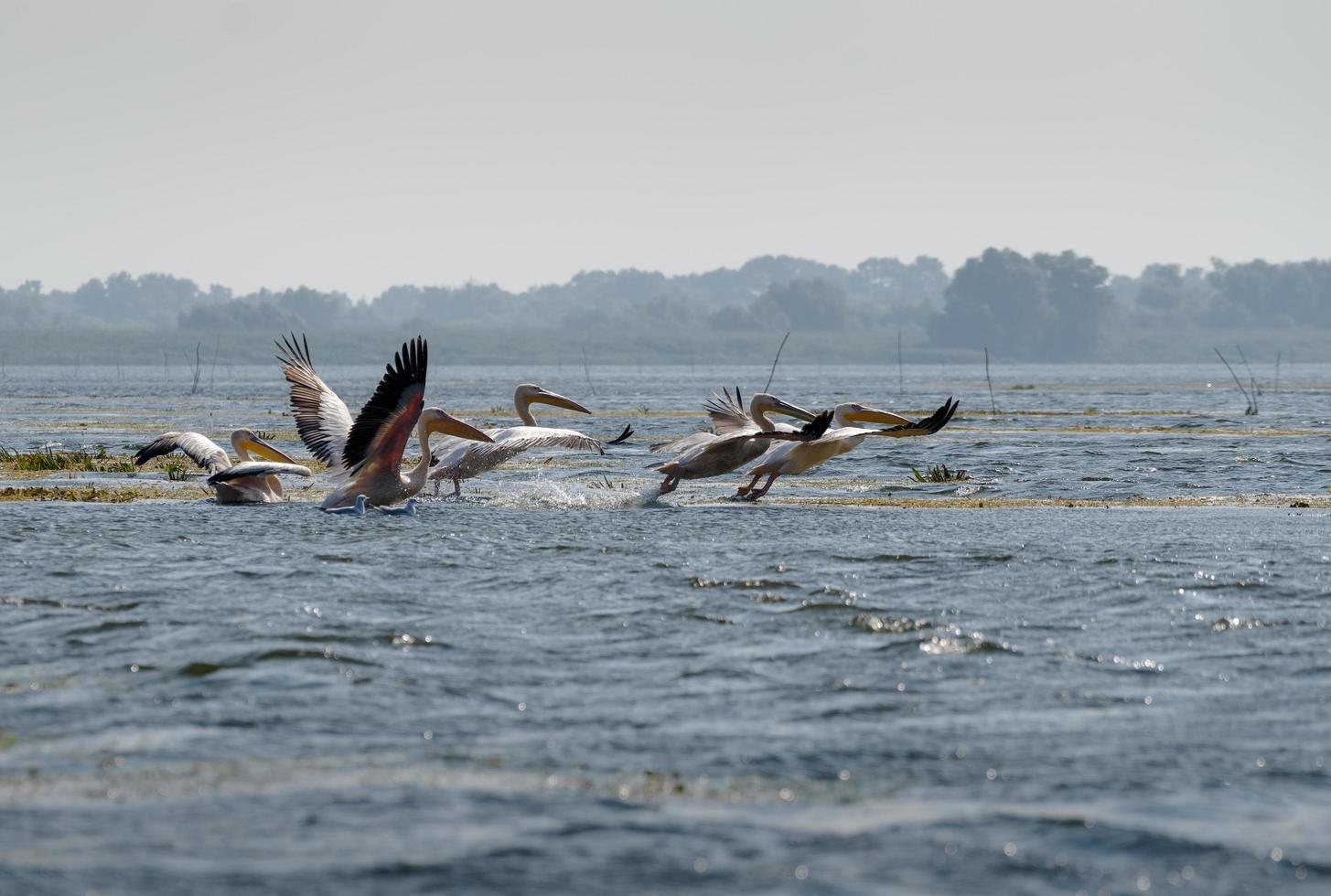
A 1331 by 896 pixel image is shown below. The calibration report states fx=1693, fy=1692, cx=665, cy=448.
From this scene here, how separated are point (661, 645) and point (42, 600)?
357cm

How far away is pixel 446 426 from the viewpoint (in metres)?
15.7

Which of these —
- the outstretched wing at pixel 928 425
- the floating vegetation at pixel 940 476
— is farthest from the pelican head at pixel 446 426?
the floating vegetation at pixel 940 476

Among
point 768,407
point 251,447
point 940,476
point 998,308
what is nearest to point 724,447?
point 768,407

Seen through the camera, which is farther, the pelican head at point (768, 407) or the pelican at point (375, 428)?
the pelican head at point (768, 407)

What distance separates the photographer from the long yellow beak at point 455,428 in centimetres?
1563

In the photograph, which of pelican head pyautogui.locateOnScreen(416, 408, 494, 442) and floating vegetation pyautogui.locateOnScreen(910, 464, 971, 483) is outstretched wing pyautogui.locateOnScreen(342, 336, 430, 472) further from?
floating vegetation pyautogui.locateOnScreen(910, 464, 971, 483)

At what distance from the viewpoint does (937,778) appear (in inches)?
230

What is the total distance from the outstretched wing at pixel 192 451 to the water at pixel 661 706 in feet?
5.68

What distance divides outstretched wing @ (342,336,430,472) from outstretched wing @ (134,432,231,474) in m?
1.59

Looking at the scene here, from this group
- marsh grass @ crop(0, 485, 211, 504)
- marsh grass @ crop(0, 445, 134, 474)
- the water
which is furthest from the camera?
marsh grass @ crop(0, 445, 134, 474)

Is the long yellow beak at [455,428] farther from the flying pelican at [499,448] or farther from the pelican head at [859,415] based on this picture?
the pelican head at [859,415]

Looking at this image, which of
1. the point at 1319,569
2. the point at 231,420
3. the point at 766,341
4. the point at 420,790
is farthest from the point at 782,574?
the point at 766,341

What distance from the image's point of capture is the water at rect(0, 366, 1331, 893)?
5055 mm

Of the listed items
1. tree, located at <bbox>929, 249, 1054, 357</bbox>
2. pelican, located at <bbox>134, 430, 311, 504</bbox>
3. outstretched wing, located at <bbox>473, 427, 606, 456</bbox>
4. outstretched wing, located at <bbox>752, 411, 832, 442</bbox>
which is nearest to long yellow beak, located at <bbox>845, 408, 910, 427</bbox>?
outstretched wing, located at <bbox>752, 411, 832, 442</bbox>
